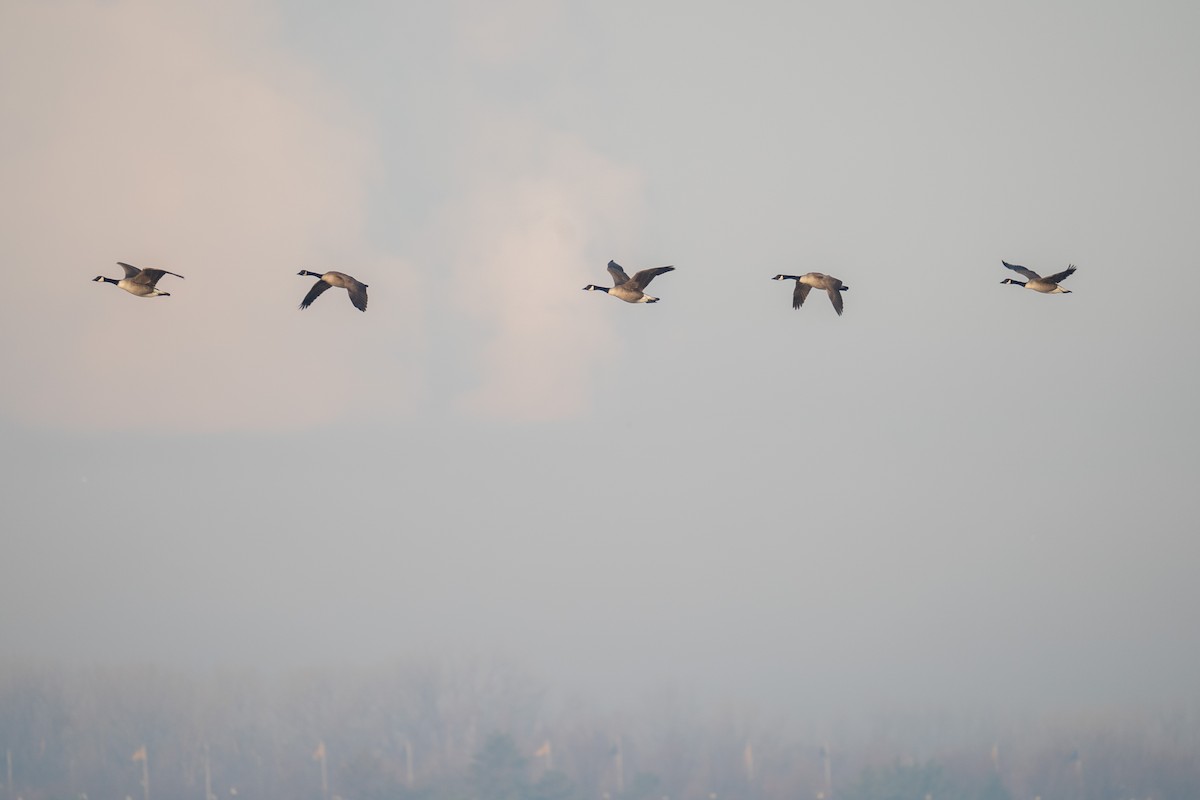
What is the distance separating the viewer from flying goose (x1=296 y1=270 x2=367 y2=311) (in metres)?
51.1

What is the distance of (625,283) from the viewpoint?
5581 centimetres

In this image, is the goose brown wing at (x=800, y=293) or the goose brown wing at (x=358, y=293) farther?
the goose brown wing at (x=800, y=293)

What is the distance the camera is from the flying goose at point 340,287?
51.1 metres

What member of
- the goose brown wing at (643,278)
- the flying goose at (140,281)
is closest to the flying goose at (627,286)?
the goose brown wing at (643,278)

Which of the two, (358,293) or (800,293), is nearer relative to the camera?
(358,293)

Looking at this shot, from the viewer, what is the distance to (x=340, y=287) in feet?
172

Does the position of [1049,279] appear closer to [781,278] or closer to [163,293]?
[781,278]

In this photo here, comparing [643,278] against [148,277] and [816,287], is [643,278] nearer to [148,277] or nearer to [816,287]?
[816,287]

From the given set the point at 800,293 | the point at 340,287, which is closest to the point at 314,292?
the point at 340,287

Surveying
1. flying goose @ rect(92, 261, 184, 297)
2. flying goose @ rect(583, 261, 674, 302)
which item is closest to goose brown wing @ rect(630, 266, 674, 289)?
flying goose @ rect(583, 261, 674, 302)

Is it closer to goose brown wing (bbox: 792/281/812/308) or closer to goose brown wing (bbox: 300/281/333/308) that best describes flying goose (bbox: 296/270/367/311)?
goose brown wing (bbox: 300/281/333/308)

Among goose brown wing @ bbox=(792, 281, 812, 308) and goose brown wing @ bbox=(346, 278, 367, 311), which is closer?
goose brown wing @ bbox=(346, 278, 367, 311)

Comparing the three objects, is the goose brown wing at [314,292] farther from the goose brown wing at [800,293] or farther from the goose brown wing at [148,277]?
the goose brown wing at [800,293]

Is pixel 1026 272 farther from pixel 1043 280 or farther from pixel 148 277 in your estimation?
pixel 148 277
